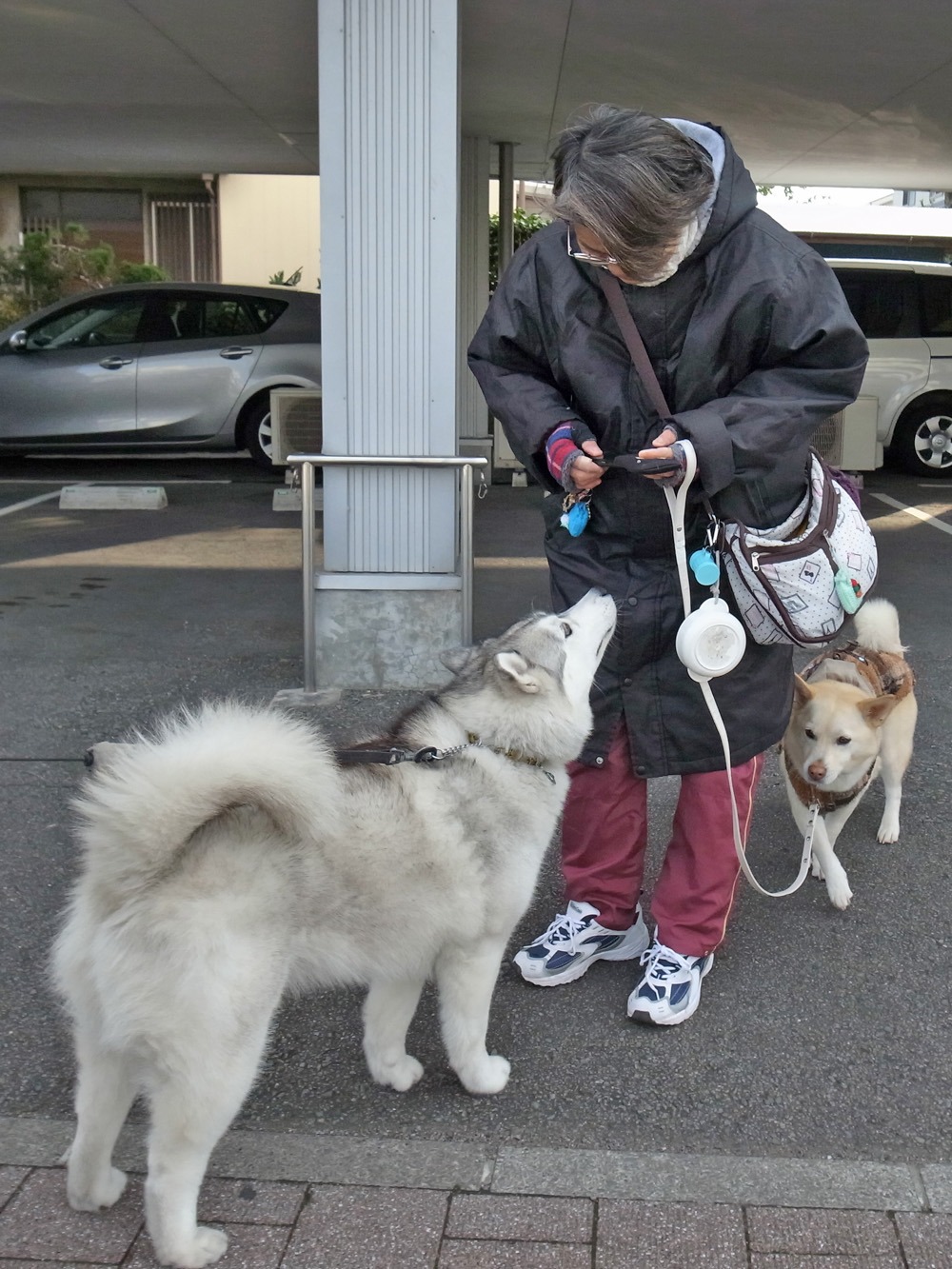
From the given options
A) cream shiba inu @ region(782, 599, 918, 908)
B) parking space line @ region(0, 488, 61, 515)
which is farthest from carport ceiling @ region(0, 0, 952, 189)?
cream shiba inu @ region(782, 599, 918, 908)

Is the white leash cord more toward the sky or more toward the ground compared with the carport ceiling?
more toward the ground

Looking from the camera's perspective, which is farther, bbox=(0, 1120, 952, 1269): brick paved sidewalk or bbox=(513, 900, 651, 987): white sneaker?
bbox=(513, 900, 651, 987): white sneaker

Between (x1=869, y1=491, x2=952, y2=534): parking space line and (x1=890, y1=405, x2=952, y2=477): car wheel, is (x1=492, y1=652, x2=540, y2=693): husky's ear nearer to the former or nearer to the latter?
(x1=869, y1=491, x2=952, y2=534): parking space line

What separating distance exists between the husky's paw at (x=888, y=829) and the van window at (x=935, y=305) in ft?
28.5

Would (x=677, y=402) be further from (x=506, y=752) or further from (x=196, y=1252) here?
(x=196, y=1252)

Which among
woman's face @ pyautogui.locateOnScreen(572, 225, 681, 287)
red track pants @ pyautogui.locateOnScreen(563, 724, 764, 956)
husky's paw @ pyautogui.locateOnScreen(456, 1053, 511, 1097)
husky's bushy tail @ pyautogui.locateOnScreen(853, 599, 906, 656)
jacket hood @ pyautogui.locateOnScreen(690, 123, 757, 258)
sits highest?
jacket hood @ pyautogui.locateOnScreen(690, 123, 757, 258)

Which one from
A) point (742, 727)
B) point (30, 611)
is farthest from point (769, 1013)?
point (30, 611)

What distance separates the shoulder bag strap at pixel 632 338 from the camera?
9.32 feet

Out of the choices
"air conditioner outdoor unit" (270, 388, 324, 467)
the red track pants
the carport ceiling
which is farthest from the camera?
"air conditioner outdoor unit" (270, 388, 324, 467)

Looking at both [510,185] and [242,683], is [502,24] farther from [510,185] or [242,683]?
[510,185]

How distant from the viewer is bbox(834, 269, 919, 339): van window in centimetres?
1166

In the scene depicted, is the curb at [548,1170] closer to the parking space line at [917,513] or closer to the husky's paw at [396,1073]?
the husky's paw at [396,1073]

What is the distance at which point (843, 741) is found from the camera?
390 centimetres

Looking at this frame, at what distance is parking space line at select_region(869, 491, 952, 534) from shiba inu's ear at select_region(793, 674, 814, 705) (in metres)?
6.15
